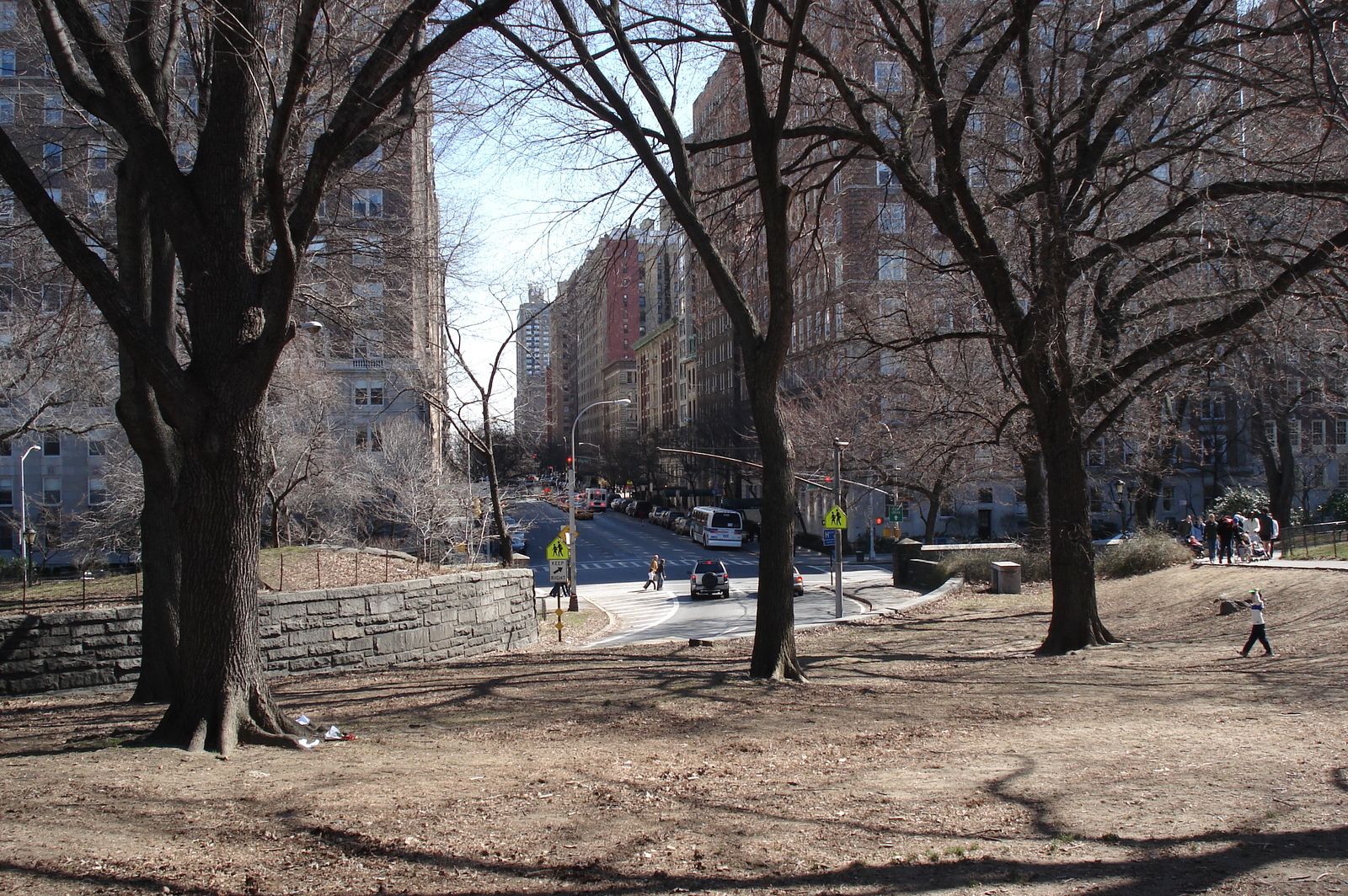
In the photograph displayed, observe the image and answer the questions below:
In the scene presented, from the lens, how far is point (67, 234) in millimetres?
6641

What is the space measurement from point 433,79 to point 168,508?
18.1 ft

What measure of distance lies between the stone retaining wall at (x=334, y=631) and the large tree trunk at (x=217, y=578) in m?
5.15

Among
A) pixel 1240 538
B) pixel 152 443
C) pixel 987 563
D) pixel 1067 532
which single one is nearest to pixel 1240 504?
pixel 1240 538

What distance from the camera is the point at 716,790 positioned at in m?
6.00

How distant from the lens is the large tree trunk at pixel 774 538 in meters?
10.4

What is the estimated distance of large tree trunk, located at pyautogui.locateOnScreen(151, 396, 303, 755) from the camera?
6848 millimetres

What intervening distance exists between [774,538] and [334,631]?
718cm

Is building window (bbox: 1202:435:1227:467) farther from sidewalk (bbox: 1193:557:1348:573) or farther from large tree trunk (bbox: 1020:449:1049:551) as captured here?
sidewalk (bbox: 1193:557:1348:573)

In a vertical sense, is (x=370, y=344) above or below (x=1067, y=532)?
above

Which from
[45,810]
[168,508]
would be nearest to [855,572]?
[168,508]

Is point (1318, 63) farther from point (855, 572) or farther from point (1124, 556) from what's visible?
point (855, 572)

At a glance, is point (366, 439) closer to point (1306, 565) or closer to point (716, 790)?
point (1306, 565)

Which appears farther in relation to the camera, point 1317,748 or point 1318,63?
point 1318,63

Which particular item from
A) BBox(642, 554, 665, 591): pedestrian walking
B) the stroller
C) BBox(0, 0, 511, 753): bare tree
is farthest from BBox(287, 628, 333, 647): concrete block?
BBox(642, 554, 665, 591): pedestrian walking
